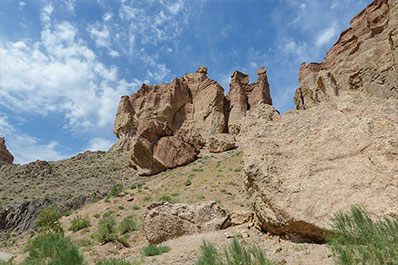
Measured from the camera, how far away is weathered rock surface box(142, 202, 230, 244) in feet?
28.1

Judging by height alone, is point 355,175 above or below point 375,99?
below

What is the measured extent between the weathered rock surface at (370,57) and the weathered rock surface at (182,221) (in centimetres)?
1051

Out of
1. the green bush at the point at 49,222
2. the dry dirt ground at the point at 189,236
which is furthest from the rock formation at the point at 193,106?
the green bush at the point at 49,222

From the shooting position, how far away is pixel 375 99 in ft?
19.7

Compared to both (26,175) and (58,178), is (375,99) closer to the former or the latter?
(58,178)

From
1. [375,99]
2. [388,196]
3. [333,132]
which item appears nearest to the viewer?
[388,196]

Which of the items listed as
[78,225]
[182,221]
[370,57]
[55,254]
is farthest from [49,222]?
[370,57]

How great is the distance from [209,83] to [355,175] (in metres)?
46.9

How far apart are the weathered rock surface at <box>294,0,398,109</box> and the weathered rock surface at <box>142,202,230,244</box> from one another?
1051 centimetres

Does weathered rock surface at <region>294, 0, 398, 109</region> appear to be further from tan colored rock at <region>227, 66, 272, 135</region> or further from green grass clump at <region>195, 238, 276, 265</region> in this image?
tan colored rock at <region>227, 66, 272, 135</region>

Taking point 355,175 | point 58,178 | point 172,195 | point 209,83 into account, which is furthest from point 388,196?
point 209,83

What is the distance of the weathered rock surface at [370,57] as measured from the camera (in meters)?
17.8

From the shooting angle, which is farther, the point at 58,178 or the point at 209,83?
the point at 209,83

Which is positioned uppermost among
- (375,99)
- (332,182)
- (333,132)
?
(375,99)
